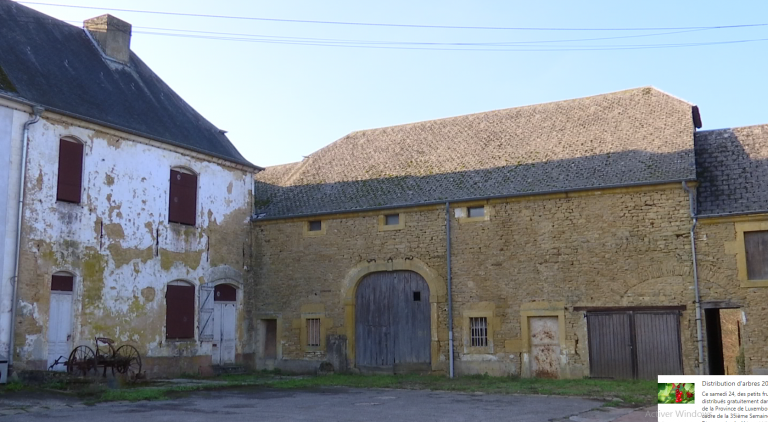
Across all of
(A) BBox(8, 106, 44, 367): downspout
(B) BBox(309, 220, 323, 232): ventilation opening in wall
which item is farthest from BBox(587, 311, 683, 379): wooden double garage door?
(A) BBox(8, 106, 44, 367): downspout

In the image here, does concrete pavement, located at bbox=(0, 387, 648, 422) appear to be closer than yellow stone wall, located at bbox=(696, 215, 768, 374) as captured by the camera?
Yes

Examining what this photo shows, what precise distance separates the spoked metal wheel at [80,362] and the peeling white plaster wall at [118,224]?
16.1 inches

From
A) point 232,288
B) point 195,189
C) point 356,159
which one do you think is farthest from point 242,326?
point 356,159

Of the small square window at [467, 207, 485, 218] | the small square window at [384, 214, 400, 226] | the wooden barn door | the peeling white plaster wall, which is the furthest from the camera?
the small square window at [384, 214, 400, 226]

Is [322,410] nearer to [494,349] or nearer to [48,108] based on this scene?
[494,349]

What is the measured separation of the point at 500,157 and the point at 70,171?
1058 cm

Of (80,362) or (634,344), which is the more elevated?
(634,344)

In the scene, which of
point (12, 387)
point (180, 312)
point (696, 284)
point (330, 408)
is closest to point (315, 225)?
point (180, 312)

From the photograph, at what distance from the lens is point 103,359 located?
14836 millimetres

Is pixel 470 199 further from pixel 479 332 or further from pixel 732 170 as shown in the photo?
pixel 732 170

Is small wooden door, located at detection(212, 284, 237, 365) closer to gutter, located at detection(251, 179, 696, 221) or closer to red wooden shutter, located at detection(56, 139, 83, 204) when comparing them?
gutter, located at detection(251, 179, 696, 221)

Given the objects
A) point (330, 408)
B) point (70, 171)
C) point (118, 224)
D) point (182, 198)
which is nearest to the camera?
point (330, 408)

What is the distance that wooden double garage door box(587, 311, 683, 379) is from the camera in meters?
15.5

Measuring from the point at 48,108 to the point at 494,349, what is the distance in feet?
37.3
